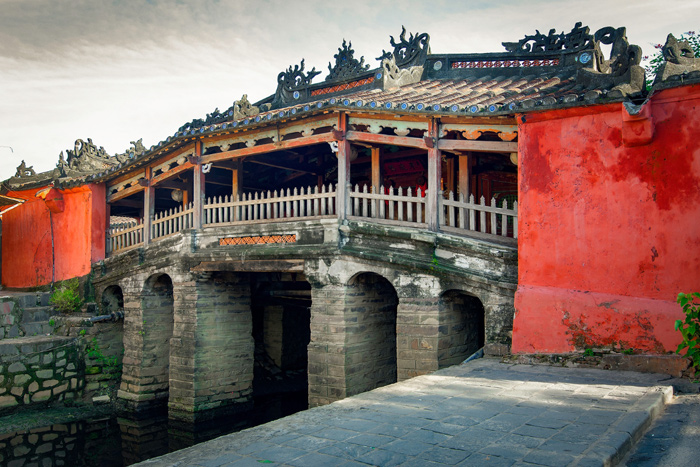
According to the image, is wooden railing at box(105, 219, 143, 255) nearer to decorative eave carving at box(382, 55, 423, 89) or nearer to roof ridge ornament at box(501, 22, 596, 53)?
decorative eave carving at box(382, 55, 423, 89)

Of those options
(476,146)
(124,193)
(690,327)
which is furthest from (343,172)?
(124,193)

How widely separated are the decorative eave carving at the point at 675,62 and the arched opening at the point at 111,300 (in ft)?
41.8

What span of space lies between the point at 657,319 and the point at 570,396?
193 cm

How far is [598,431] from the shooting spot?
14.3ft

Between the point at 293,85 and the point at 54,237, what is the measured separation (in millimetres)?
8367

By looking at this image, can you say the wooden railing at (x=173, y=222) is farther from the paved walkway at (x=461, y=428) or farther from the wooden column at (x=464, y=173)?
the paved walkway at (x=461, y=428)

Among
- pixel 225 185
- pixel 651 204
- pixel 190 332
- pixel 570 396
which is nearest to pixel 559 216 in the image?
pixel 651 204

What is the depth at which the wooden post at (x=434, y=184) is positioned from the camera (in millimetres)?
8836

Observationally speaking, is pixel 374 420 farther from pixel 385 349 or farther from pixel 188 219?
pixel 188 219

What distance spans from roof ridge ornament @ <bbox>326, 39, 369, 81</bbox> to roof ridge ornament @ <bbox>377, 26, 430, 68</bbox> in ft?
2.42

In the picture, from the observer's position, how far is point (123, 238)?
571 inches

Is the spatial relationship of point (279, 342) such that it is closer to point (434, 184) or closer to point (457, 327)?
point (457, 327)

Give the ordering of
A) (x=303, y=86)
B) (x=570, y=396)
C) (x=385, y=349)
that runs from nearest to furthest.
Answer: (x=570, y=396) < (x=385, y=349) < (x=303, y=86)

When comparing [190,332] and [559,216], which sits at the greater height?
[559,216]
